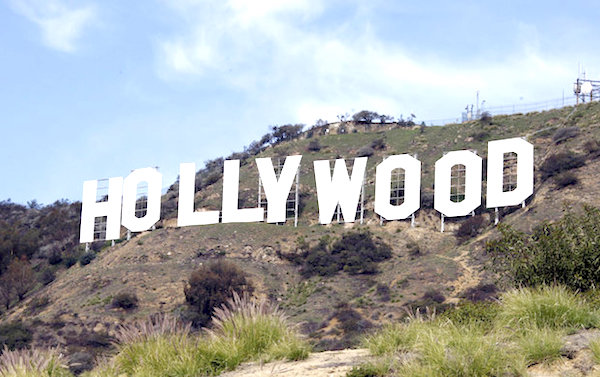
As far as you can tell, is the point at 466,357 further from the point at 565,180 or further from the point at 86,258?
the point at 86,258

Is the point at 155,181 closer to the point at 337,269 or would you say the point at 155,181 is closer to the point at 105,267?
the point at 105,267

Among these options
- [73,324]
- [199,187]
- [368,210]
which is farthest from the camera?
[199,187]

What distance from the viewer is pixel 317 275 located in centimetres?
6731

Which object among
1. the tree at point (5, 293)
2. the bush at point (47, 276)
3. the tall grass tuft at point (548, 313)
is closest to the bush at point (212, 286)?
the tree at point (5, 293)

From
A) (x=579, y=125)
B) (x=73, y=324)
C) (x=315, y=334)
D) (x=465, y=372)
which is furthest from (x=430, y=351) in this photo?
(x=579, y=125)

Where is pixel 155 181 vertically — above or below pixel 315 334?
above

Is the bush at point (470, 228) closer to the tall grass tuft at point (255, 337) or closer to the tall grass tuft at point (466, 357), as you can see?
the tall grass tuft at point (255, 337)

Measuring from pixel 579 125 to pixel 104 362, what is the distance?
7263 cm

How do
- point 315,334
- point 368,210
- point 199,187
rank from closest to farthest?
point 315,334 < point 368,210 < point 199,187

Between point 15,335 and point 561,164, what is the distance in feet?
148

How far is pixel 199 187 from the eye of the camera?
303ft

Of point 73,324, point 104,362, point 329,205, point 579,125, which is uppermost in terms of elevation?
point 579,125

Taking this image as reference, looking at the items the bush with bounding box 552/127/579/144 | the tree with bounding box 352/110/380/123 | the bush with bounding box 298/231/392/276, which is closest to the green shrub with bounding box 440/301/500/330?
the bush with bounding box 298/231/392/276

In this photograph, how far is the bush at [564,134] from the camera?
76.8m
